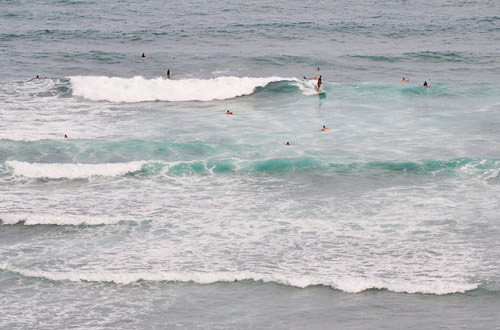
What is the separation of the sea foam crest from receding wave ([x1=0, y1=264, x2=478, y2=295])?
23.4 m

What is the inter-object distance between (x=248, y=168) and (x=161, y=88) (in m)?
16.4

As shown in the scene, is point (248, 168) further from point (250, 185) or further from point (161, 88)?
point (161, 88)

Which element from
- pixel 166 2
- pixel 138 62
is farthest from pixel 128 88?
pixel 166 2

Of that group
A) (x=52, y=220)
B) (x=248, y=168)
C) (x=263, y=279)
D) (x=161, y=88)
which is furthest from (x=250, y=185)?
(x=161, y=88)

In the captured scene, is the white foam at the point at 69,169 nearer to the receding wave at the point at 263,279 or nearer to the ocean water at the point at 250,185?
the ocean water at the point at 250,185

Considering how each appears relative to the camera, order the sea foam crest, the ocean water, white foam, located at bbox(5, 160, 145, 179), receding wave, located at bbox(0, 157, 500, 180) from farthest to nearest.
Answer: the sea foam crest
white foam, located at bbox(5, 160, 145, 179)
receding wave, located at bbox(0, 157, 500, 180)
the ocean water

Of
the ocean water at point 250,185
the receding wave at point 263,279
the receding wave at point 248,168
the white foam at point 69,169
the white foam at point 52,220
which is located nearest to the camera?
the ocean water at point 250,185

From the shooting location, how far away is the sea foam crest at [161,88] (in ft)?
141

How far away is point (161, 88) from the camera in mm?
44406

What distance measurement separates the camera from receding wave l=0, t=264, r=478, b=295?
64.1 feet

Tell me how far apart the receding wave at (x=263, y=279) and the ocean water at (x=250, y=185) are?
6cm

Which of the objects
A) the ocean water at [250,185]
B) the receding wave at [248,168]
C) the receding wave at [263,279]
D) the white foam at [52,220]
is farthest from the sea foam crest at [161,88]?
the receding wave at [263,279]

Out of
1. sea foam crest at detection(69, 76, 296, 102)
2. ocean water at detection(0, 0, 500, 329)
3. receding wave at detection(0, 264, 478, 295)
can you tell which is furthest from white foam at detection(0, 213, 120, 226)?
sea foam crest at detection(69, 76, 296, 102)

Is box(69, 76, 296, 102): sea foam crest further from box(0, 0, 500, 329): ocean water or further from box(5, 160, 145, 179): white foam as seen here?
box(5, 160, 145, 179): white foam
